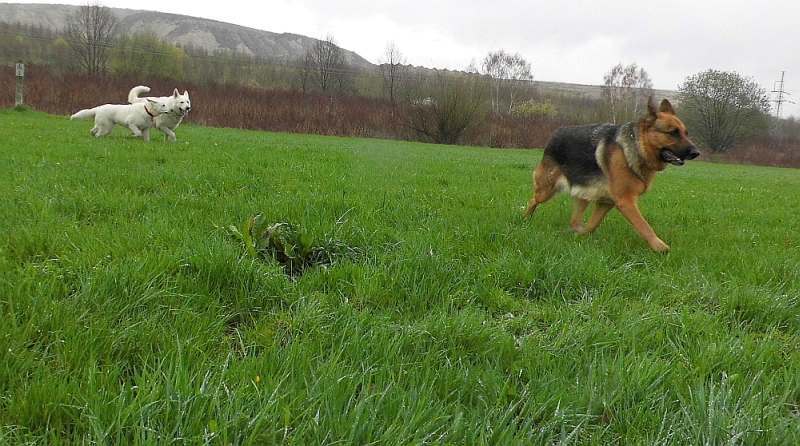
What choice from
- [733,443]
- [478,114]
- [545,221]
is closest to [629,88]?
[478,114]

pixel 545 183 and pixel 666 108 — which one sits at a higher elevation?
pixel 666 108

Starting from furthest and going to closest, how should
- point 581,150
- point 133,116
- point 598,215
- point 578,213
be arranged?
point 133,116, point 578,213, point 581,150, point 598,215

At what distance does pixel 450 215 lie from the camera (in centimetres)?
472

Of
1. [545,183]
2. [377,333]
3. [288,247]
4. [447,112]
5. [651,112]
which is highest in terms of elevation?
[447,112]

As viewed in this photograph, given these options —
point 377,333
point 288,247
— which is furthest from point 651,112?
point 377,333

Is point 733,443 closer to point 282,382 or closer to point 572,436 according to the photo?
point 572,436

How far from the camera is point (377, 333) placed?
6.46ft

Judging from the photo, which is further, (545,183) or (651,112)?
(545,183)

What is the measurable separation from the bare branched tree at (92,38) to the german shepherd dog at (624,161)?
A: 5306cm

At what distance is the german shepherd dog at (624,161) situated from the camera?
437 centimetres

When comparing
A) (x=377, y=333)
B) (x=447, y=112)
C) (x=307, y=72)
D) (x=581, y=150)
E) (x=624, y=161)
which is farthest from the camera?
(x=307, y=72)

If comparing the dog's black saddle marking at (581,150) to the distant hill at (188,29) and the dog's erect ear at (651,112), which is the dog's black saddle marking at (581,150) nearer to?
the dog's erect ear at (651,112)

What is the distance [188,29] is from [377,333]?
543 feet

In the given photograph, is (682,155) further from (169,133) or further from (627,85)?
(627,85)
